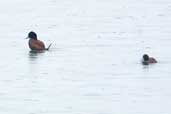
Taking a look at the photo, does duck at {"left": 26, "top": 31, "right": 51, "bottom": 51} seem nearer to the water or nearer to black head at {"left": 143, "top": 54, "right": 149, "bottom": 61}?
the water

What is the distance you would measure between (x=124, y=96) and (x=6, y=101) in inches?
92.5

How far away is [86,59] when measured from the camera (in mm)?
27344

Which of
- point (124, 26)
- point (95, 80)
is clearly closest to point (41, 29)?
point (124, 26)

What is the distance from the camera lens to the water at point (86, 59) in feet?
70.2

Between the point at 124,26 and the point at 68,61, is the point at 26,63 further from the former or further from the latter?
the point at 124,26

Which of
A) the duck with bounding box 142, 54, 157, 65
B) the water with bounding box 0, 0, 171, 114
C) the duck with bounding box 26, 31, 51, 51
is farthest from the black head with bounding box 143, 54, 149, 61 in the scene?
the duck with bounding box 26, 31, 51, 51

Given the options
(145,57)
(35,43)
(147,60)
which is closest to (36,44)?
(35,43)

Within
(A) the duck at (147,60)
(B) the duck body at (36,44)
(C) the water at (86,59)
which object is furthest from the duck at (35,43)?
(A) the duck at (147,60)

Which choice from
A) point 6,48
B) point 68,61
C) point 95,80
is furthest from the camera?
point 6,48

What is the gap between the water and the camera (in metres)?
21.4

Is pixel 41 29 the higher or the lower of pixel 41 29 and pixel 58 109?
the higher

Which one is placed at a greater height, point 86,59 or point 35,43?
point 35,43

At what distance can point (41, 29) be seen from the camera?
3462cm

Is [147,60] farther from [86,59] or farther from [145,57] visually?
[86,59]
